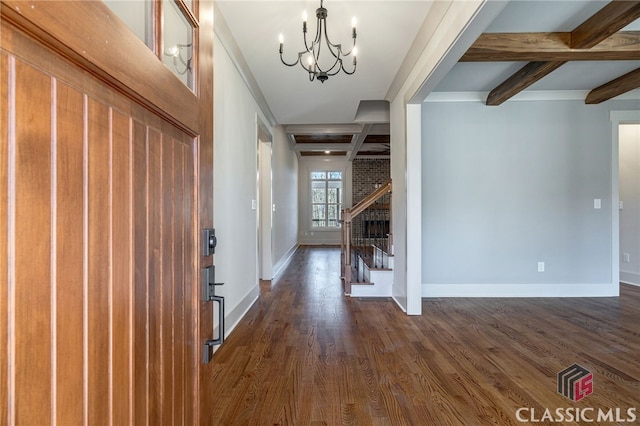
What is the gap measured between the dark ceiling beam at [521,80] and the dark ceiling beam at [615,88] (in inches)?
43.3

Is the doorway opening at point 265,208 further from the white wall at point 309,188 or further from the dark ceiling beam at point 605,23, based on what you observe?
the white wall at point 309,188

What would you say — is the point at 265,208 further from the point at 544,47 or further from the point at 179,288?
the point at 179,288

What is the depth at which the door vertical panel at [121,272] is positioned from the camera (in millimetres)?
605

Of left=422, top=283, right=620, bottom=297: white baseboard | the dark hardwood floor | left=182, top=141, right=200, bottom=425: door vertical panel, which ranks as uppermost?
left=182, top=141, right=200, bottom=425: door vertical panel

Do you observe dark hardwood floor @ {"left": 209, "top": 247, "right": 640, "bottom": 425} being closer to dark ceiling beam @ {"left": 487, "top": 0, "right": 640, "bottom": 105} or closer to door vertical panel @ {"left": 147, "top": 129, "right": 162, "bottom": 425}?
door vertical panel @ {"left": 147, "top": 129, "right": 162, "bottom": 425}

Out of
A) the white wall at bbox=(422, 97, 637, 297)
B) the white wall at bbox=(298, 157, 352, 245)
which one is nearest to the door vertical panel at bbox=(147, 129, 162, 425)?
the white wall at bbox=(422, 97, 637, 297)

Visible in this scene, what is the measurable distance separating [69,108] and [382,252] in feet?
13.2

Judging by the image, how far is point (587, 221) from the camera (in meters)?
3.86

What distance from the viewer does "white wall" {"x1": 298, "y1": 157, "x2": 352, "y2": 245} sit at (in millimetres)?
9266

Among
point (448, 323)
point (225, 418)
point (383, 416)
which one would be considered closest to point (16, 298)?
point (225, 418)

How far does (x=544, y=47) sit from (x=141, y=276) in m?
3.40

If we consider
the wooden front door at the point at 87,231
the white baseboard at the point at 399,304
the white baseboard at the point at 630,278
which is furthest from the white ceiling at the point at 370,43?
the white baseboard at the point at 630,278

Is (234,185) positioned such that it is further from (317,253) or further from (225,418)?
(317,253)

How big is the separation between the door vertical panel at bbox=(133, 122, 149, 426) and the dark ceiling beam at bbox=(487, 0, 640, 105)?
10.3 ft
